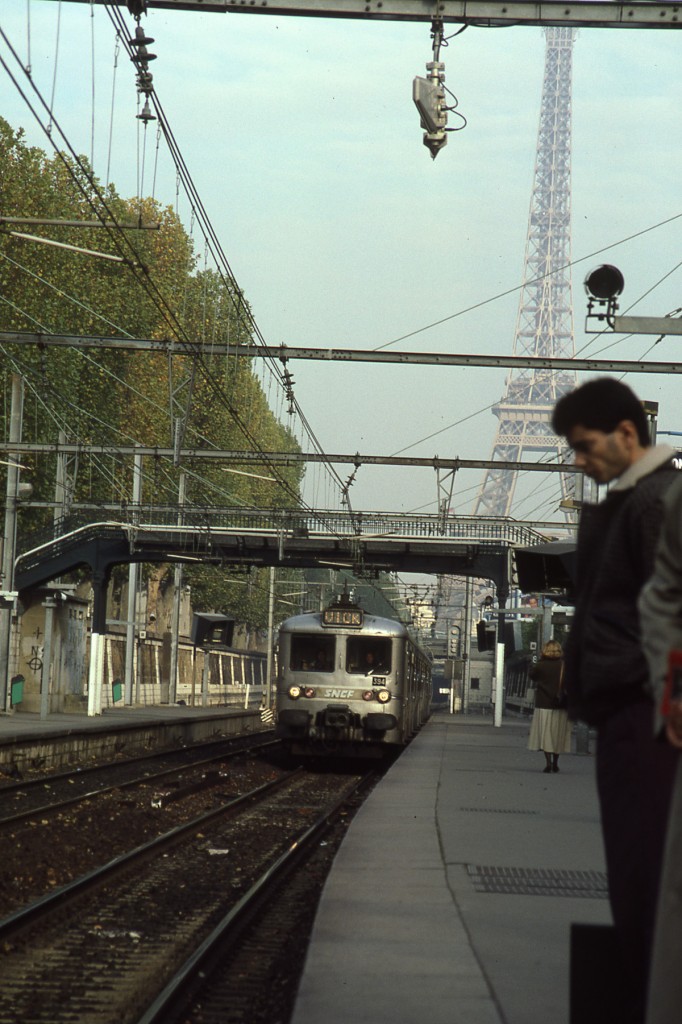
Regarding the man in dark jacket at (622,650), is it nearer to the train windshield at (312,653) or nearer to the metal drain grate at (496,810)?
the metal drain grate at (496,810)

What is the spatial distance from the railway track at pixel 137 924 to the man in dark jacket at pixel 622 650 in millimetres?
3027

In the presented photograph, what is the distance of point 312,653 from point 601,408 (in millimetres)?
20560

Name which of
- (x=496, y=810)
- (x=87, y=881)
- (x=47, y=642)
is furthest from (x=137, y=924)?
(x=47, y=642)

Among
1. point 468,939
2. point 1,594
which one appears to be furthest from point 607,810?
point 1,594

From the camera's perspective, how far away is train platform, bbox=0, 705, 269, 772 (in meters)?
21.8

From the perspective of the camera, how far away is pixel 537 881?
821cm

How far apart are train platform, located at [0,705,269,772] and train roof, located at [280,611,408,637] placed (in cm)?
401

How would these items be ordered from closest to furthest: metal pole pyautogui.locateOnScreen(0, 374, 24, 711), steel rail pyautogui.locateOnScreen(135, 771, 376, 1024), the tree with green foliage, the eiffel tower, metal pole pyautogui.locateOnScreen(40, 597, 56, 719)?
steel rail pyautogui.locateOnScreen(135, 771, 376, 1024)
metal pole pyautogui.locateOnScreen(40, 597, 56, 719)
metal pole pyautogui.locateOnScreen(0, 374, 24, 711)
the tree with green foliage
the eiffel tower

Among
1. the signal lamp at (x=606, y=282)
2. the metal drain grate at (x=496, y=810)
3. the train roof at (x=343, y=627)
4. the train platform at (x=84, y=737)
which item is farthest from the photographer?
the train roof at (x=343, y=627)

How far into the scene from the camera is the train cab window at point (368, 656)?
2377 centimetres

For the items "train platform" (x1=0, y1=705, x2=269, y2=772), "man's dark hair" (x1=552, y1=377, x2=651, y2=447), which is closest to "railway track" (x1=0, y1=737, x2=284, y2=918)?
"train platform" (x1=0, y1=705, x2=269, y2=772)

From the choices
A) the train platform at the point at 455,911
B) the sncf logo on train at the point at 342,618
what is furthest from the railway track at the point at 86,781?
the train platform at the point at 455,911

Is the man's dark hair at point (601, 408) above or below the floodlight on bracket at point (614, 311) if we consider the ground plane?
below

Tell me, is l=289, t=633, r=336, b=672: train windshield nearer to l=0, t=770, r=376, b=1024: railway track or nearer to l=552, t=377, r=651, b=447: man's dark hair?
l=0, t=770, r=376, b=1024: railway track
